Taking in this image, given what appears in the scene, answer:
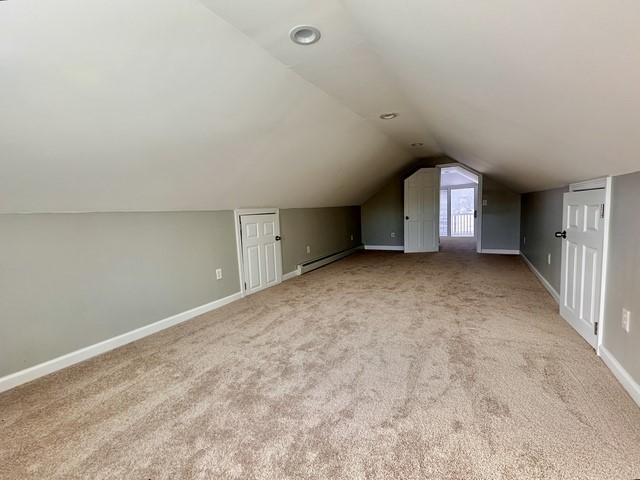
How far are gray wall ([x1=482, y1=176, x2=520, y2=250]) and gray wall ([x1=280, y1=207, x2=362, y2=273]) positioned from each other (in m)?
2.76

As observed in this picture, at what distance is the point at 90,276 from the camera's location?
99.0 inches

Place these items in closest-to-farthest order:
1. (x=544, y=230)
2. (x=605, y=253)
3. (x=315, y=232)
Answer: (x=605, y=253), (x=544, y=230), (x=315, y=232)

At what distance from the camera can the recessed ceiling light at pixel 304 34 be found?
1.75 meters

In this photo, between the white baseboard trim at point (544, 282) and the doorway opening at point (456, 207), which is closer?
the white baseboard trim at point (544, 282)

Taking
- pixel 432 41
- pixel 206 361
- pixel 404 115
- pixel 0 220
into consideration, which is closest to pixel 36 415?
pixel 206 361

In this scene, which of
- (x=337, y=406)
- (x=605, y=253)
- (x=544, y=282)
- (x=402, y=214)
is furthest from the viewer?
(x=402, y=214)

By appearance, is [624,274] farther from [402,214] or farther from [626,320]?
[402,214]

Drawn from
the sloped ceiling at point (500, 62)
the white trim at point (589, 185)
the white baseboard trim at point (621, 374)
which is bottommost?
the white baseboard trim at point (621, 374)

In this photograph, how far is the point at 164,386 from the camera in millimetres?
2037

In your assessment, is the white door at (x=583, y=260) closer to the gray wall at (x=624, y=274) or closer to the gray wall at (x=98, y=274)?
the gray wall at (x=624, y=274)

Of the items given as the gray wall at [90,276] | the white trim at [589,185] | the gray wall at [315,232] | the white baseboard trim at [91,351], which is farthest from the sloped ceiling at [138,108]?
the white trim at [589,185]

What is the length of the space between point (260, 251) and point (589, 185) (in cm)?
350

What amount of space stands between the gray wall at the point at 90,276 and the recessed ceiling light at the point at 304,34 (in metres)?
2.02

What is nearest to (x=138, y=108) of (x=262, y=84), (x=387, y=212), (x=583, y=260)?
(x=262, y=84)
